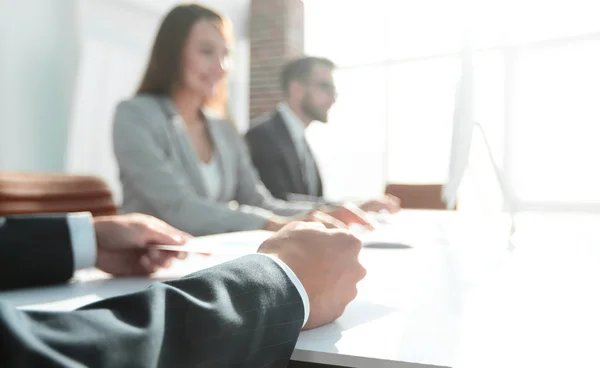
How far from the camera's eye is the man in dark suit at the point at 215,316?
10.3 inches

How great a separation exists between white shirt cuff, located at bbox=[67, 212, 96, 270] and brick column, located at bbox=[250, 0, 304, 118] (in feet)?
13.7

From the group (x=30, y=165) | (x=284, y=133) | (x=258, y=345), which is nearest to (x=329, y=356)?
(x=258, y=345)

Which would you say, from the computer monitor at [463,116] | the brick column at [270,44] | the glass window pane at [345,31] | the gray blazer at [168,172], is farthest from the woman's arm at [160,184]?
the glass window pane at [345,31]

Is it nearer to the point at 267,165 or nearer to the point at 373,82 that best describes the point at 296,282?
the point at 267,165

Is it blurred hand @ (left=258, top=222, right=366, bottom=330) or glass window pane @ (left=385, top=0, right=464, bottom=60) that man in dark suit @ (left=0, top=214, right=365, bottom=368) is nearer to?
blurred hand @ (left=258, top=222, right=366, bottom=330)

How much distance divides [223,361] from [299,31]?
15.8ft

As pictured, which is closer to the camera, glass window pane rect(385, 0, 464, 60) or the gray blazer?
the gray blazer

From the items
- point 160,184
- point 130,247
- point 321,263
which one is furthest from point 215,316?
point 160,184

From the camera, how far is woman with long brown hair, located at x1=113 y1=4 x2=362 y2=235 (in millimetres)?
1278

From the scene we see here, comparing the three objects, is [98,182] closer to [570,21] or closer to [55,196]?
[55,196]

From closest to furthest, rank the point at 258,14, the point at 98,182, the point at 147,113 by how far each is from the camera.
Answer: the point at 147,113
the point at 98,182
the point at 258,14

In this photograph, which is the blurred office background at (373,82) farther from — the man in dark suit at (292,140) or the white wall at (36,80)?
the man in dark suit at (292,140)

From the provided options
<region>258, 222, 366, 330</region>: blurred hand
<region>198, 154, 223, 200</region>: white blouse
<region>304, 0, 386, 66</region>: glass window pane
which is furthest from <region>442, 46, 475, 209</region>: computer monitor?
<region>304, 0, 386, 66</region>: glass window pane

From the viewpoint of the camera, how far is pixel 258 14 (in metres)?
4.86
